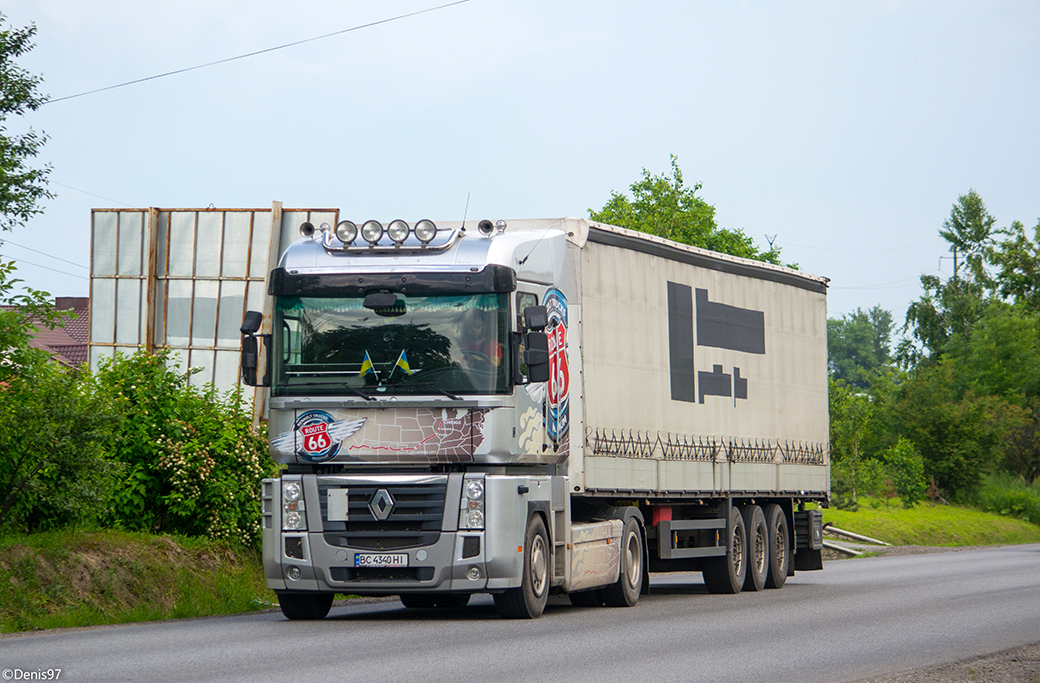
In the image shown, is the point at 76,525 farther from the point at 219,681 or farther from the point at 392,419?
the point at 219,681

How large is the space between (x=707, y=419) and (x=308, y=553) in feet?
23.1

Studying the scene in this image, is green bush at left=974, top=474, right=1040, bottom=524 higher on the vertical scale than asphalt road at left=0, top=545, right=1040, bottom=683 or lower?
higher

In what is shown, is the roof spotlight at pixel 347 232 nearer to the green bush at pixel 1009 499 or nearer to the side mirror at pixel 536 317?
the side mirror at pixel 536 317

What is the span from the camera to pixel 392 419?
46.5 ft

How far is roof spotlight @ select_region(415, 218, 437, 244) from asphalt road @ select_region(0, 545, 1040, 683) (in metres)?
3.79

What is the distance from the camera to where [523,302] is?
14758 millimetres

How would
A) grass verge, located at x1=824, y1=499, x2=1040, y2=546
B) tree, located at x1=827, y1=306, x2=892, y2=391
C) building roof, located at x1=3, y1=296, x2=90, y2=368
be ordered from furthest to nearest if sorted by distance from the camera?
tree, located at x1=827, y1=306, x2=892, y2=391
building roof, located at x1=3, y1=296, x2=90, y2=368
grass verge, located at x1=824, y1=499, x2=1040, y2=546

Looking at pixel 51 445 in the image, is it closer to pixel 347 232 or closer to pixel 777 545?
pixel 347 232

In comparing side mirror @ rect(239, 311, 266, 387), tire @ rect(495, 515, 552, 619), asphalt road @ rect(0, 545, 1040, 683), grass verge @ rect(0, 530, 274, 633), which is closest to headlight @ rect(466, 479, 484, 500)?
tire @ rect(495, 515, 552, 619)

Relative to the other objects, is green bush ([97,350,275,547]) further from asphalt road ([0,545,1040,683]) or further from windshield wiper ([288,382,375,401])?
windshield wiper ([288,382,375,401])

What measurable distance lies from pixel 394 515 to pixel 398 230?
2875mm

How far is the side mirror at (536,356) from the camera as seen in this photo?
563 inches

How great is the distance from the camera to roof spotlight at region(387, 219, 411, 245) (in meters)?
14.8

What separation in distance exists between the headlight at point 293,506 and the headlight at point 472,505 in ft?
5.16
